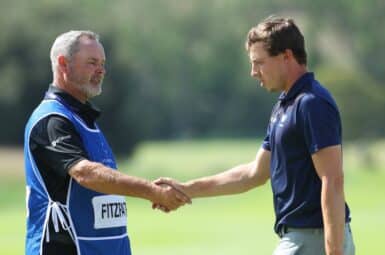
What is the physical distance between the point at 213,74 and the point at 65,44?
10647 cm

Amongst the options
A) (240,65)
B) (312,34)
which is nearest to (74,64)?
(240,65)

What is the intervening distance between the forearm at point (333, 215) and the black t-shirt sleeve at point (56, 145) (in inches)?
57.5

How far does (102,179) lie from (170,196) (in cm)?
77

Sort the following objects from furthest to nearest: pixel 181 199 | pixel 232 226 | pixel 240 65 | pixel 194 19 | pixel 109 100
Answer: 1. pixel 194 19
2. pixel 240 65
3. pixel 109 100
4. pixel 232 226
5. pixel 181 199

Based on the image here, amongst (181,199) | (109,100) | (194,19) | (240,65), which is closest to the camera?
(181,199)

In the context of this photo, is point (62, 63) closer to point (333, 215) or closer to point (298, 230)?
point (298, 230)

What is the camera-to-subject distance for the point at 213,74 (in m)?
113

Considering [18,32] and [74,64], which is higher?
[18,32]

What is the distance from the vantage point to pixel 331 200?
21.0 feet

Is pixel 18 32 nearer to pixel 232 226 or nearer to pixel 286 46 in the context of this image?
pixel 232 226

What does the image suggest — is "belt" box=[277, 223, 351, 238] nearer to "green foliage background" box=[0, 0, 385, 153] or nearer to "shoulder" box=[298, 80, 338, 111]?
"shoulder" box=[298, 80, 338, 111]

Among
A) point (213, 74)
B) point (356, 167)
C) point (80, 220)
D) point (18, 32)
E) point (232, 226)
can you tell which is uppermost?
point (213, 74)

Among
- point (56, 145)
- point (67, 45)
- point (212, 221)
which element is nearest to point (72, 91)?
point (67, 45)

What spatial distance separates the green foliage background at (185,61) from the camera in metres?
66.5
